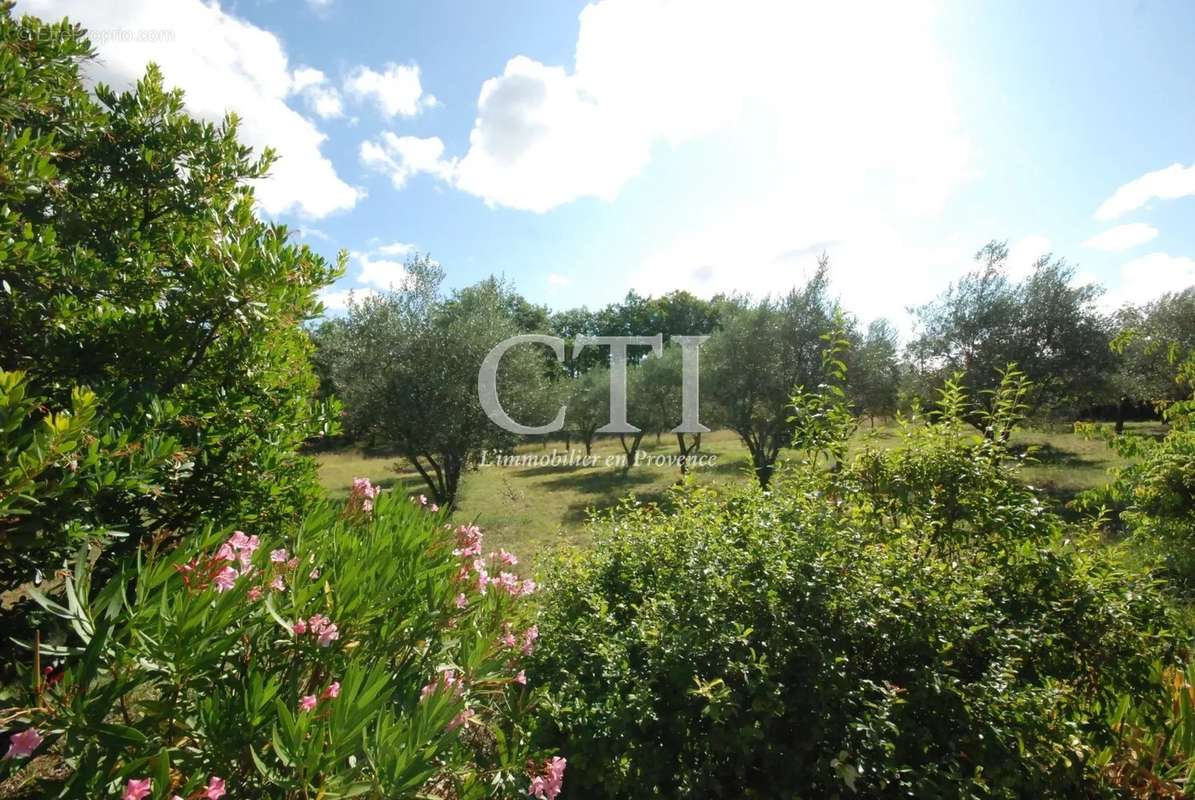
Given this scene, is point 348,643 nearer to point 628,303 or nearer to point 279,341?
point 279,341

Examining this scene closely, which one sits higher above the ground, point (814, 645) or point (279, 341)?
point (279, 341)

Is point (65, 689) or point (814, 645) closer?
point (65, 689)

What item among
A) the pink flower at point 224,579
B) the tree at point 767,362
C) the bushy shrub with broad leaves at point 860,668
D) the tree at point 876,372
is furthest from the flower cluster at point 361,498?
the tree at point 876,372

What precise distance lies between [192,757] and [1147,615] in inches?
155

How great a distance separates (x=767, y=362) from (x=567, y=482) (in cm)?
1081

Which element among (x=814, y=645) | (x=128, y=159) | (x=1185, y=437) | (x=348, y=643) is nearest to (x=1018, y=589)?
(x=814, y=645)

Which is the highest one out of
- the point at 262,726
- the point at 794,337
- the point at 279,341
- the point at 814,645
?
the point at 794,337

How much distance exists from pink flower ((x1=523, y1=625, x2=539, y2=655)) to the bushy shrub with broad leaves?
3.7 inches

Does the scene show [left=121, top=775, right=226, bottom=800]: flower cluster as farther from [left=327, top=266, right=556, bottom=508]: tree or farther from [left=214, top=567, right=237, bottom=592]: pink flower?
[left=327, top=266, right=556, bottom=508]: tree

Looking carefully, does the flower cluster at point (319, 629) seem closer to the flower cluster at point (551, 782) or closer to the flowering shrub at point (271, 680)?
the flowering shrub at point (271, 680)

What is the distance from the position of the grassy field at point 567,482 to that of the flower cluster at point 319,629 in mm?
8160

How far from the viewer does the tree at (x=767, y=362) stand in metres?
16.9

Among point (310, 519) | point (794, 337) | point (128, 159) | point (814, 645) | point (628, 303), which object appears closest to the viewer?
point (310, 519)

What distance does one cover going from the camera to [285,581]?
1.80 m
